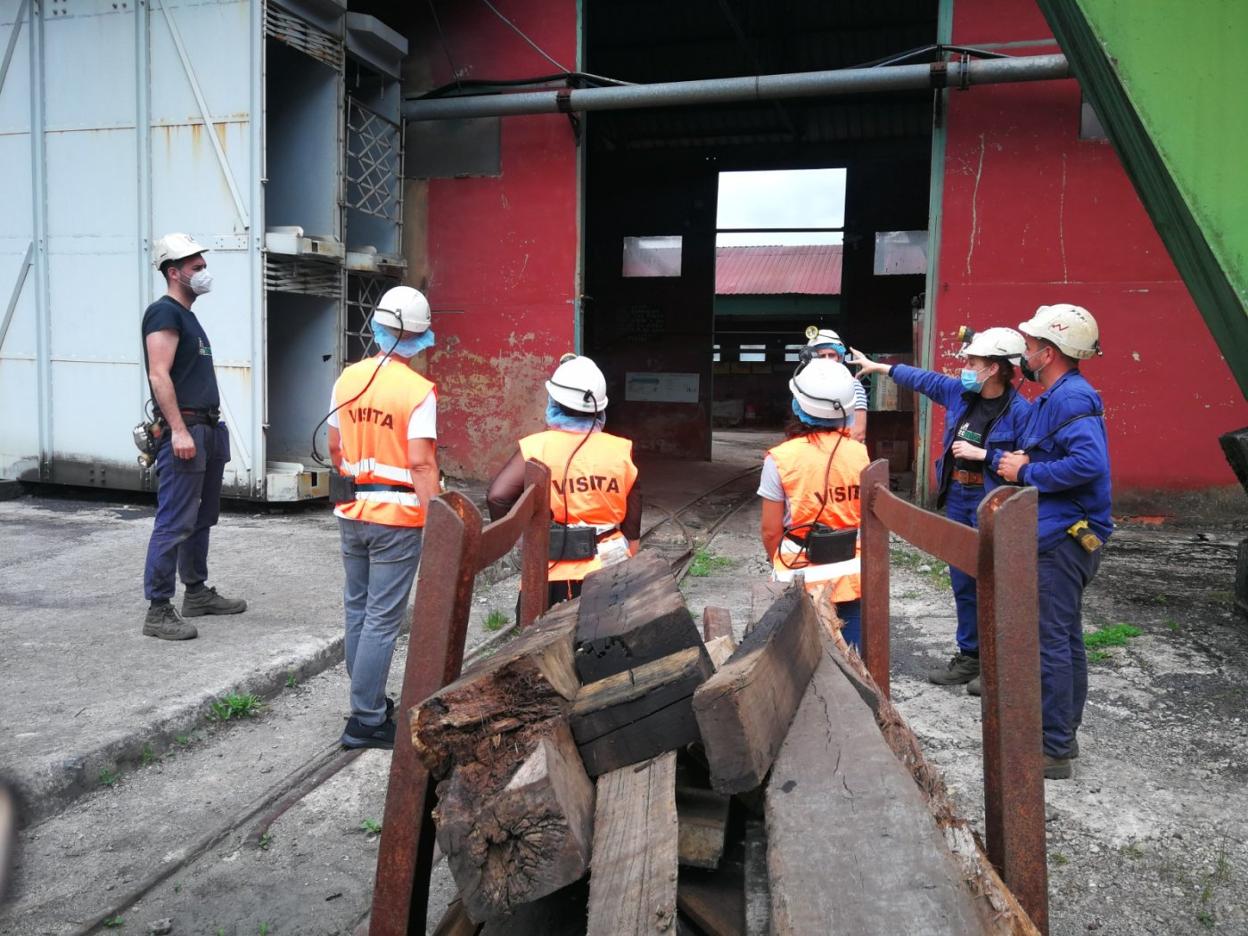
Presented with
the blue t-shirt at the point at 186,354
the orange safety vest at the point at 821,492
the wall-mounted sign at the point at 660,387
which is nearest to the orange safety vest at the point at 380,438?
the orange safety vest at the point at 821,492

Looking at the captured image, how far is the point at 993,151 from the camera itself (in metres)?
9.20

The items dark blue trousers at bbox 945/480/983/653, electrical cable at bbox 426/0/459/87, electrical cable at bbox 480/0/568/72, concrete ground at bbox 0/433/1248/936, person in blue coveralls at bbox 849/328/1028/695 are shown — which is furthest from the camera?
electrical cable at bbox 426/0/459/87

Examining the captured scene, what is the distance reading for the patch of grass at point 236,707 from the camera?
416 cm

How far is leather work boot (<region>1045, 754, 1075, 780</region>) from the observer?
12.5 feet

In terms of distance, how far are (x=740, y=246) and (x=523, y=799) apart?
105 feet

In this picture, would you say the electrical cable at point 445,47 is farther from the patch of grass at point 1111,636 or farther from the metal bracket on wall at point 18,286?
the patch of grass at point 1111,636

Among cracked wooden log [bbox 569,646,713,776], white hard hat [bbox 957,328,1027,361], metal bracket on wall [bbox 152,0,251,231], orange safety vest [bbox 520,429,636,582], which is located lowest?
cracked wooden log [bbox 569,646,713,776]

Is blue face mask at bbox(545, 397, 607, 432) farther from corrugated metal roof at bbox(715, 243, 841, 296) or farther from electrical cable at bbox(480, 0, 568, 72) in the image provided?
corrugated metal roof at bbox(715, 243, 841, 296)

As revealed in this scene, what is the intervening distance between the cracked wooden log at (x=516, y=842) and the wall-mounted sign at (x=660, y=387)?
14.8 m

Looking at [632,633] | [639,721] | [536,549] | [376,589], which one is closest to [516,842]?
[639,721]

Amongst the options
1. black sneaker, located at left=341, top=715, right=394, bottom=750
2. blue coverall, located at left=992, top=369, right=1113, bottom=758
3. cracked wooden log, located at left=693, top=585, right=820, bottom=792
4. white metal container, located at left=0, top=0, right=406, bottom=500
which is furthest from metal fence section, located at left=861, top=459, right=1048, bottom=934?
white metal container, located at left=0, top=0, right=406, bottom=500

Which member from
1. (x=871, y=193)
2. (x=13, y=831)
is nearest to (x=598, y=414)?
(x=13, y=831)

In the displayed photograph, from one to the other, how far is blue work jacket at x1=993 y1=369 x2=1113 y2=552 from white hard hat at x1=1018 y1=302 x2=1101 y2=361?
0.37 feet

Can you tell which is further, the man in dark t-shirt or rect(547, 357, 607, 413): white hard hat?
the man in dark t-shirt
